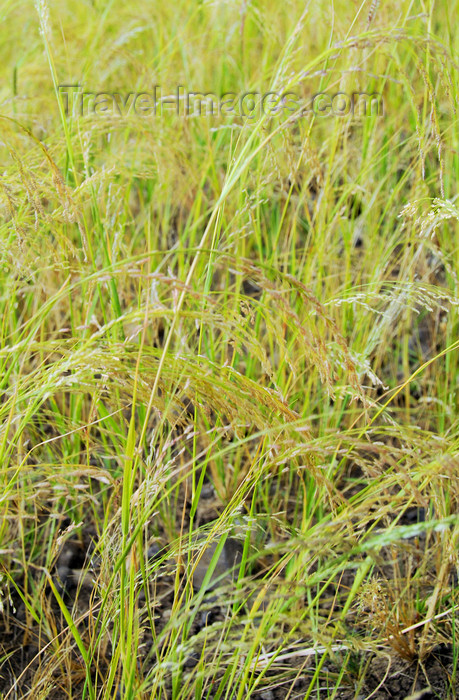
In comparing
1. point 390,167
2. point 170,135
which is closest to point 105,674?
point 170,135

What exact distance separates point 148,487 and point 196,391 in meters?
0.14

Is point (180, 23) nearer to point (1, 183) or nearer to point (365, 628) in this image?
point (1, 183)

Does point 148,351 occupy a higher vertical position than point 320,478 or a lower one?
higher

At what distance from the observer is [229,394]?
77 centimetres

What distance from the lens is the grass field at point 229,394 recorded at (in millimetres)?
773

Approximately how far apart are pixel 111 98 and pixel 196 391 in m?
1.43

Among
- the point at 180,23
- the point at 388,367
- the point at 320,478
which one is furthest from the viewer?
the point at 180,23

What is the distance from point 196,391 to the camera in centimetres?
81

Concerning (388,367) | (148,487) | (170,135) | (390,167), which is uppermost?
(170,135)

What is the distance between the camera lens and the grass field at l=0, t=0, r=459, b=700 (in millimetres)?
773

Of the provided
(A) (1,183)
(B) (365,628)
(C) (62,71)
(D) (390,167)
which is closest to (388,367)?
(D) (390,167)

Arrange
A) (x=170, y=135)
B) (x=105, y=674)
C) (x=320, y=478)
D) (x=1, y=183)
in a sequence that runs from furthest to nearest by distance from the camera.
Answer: (x=170, y=135) → (x=105, y=674) → (x=1, y=183) → (x=320, y=478)

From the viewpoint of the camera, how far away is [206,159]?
159 cm

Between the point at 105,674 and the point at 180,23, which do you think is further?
the point at 180,23
